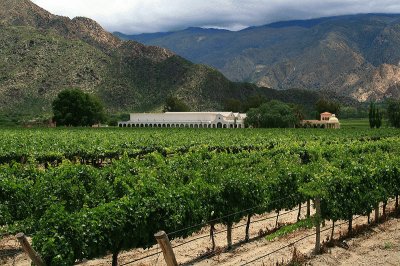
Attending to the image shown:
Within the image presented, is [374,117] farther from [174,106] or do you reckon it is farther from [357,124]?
[174,106]

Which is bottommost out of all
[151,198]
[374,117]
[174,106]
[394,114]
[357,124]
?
[357,124]

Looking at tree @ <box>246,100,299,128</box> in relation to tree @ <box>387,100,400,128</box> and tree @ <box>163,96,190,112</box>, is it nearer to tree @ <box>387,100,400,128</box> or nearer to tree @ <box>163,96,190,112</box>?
tree @ <box>387,100,400,128</box>

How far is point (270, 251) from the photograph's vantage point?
15.5m

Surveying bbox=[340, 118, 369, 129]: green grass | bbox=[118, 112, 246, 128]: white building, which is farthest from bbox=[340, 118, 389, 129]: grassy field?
bbox=[118, 112, 246, 128]: white building

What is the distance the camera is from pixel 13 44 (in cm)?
17188

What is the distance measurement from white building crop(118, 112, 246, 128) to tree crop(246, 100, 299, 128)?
7837 millimetres

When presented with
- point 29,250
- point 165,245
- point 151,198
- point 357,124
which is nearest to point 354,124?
point 357,124

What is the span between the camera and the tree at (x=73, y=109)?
11250 centimetres

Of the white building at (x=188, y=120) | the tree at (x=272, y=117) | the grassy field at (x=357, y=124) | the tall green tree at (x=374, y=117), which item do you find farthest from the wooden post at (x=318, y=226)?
the white building at (x=188, y=120)

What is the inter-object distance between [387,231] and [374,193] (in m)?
1.66

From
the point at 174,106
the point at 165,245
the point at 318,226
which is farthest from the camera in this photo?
the point at 174,106

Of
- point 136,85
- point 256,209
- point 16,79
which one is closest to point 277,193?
point 256,209

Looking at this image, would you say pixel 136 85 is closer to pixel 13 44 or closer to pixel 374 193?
pixel 13 44

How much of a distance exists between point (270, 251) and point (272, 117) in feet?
334
